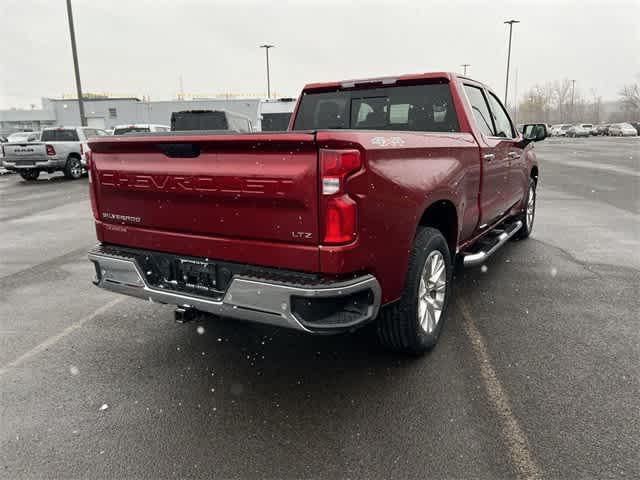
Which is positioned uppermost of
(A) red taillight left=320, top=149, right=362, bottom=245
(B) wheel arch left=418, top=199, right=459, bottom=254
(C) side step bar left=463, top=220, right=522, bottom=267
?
(A) red taillight left=320, top=149, right=362, bottom=245

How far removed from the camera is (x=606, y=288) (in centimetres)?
486

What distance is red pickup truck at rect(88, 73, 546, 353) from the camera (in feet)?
8.18

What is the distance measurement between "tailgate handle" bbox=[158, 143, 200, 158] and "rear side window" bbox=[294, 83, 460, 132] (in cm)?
221

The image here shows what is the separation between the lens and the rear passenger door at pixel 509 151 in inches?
200

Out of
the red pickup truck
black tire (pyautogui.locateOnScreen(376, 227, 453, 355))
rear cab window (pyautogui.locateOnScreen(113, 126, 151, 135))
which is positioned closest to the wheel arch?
the red pickup truck

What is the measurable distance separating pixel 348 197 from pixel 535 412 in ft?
5.27

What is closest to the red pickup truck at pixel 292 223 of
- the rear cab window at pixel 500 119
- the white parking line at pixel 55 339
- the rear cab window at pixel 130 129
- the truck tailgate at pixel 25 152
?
the white parking line at pixel 55 339

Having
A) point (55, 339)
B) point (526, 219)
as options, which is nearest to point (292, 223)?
point (55, 339)

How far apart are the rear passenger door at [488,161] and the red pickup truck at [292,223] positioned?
0.43m

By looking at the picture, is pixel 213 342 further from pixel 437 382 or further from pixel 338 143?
pixel 338 143

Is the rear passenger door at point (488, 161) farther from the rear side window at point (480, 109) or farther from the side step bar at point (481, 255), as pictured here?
the side step bar at point (481, 255)

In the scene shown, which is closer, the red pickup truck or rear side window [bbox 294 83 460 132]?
the red pickup truck

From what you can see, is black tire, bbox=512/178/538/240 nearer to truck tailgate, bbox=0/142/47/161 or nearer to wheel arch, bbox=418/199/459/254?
wheel arch, bbox=418/199/459/254

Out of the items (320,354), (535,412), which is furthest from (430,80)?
(535,412)
